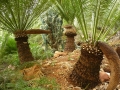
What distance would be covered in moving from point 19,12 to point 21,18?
0.22 m

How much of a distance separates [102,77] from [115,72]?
0.68 meters

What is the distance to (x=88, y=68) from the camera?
147 inches

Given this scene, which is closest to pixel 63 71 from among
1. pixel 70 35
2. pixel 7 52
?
pixel 70 35

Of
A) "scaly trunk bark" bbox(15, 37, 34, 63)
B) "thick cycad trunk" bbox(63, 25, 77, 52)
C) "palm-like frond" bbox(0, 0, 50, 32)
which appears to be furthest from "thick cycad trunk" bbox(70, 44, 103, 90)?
"thick cycad trunk" bbox(63, 25, 77, 52)

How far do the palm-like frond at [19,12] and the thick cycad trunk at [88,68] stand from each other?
5.95 ft

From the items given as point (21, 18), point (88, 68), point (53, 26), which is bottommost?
point (88, 68)

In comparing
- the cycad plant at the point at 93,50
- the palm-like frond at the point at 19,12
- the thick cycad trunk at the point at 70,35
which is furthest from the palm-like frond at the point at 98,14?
the thick cycad trunk at the point at 70,35

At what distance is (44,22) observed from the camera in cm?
680

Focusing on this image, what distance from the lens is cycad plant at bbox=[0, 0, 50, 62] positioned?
478 centimetres

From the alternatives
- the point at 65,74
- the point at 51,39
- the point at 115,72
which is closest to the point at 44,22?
the point at 51,39

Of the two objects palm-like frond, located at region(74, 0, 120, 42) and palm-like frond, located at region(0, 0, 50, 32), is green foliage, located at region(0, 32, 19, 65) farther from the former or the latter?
palm-like frond, located at region(74, 0, 120, 42)

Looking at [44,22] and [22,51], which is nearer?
[22,51]

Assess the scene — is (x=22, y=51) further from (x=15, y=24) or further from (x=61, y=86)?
(x=61, y=86)

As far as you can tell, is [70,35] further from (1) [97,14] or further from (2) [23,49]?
(1) [97,14]
